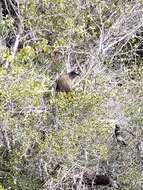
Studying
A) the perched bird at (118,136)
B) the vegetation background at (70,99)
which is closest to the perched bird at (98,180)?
the vegetation background at (70,99)

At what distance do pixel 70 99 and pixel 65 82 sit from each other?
32.4 inches

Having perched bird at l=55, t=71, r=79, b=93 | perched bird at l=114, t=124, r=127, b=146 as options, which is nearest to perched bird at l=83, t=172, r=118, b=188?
perched bird at l=114, t=124, r=127, b=146

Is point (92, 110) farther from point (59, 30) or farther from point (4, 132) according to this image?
point (59, 30)

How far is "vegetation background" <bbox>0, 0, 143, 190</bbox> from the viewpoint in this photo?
30.7 ft

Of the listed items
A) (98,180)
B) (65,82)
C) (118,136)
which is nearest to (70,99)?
(65,82)

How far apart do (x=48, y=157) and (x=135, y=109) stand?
2.76 m

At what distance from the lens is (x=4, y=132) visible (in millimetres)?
9484

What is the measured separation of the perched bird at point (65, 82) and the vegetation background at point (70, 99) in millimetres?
160

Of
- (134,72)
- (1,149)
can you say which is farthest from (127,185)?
(134,72)

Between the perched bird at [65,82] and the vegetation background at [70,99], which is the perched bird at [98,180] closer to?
the vegetation background at [70,99]

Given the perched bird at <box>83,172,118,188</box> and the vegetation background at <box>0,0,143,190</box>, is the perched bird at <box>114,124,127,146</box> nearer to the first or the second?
the vegetation background at <box>0,0,143,190</box>

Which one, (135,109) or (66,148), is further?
(135,109)

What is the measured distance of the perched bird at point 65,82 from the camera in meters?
10.3

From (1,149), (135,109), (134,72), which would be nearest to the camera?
(1,149)
